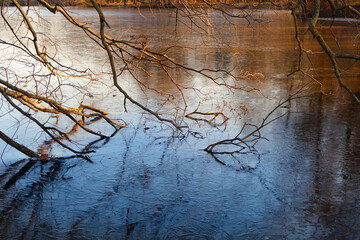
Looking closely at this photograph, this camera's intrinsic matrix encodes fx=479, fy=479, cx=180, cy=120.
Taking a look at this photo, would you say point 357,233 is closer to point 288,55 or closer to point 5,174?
point 5,174

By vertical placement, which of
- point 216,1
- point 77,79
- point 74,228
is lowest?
point 74,228

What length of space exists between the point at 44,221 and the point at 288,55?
1314 cm

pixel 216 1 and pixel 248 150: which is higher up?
pixel 216 1

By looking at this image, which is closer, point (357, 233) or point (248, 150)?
point (357, 233)

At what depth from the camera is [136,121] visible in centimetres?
866

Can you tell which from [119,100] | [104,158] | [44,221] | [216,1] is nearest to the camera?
[44,221]

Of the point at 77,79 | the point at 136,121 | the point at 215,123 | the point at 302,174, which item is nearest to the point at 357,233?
the point at 302,174

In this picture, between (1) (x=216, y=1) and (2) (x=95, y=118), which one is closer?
(1) (x=216, y=1)

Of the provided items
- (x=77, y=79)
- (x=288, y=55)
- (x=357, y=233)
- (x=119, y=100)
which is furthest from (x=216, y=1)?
(x=288, y=55)

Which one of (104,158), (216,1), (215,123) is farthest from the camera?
(215,123)

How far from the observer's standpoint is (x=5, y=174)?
6410 mm

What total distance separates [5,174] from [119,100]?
4.07 metres

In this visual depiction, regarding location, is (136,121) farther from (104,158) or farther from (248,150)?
(248,150)

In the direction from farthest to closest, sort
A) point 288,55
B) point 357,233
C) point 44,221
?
point 288,55 → point 44,221 → point 357,233
